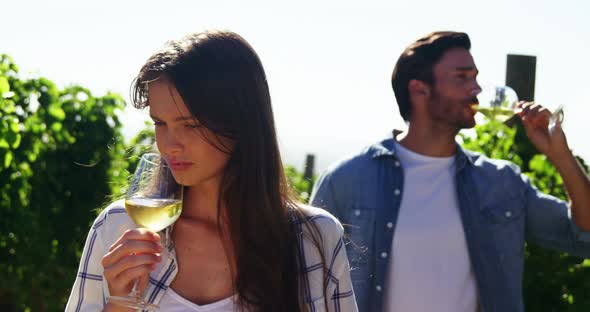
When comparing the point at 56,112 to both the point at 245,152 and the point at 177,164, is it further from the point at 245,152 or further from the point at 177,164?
the point at 177,164

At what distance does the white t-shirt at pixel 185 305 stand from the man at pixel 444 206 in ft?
5.17

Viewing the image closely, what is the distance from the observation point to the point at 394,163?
14.9ft

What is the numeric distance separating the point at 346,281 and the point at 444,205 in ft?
5.02

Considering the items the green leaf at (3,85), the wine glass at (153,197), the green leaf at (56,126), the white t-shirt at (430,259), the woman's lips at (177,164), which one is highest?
the woman's lips at (177,164)

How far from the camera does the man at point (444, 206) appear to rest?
4.28 metres

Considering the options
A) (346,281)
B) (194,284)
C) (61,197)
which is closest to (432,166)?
(346,281)

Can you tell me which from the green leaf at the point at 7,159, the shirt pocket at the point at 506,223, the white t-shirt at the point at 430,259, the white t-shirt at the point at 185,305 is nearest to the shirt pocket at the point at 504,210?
the shirt pocket at the point at 506,223

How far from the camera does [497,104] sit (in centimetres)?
465

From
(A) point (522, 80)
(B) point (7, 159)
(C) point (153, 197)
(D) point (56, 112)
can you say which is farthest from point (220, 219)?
(D) point (56, 112)

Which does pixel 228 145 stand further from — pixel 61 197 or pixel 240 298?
pixel 61 197

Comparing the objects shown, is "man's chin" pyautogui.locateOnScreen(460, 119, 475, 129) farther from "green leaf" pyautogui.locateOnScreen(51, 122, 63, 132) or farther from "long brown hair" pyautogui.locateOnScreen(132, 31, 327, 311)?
"green leaf" pyautogui.locateOnScreen(51, 122, 63, 132)

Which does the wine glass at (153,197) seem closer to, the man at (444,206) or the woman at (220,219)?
the woman at (220,219)

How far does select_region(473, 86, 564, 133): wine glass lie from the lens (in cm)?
462

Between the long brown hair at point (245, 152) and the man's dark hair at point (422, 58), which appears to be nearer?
the long brown hair at point (245, 152)
